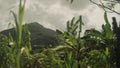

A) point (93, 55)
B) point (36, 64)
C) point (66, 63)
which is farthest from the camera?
point (93, 55)

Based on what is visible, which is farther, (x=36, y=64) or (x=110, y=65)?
(x=110, y=65)

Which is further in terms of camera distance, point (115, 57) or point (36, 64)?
point (115, 57)

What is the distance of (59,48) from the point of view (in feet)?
10.2

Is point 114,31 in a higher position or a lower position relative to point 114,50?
higher

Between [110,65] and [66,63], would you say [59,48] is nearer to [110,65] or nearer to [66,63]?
[110,65]

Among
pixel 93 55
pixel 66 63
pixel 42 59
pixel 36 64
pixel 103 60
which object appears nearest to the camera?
pixel 66 63

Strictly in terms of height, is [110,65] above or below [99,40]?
below

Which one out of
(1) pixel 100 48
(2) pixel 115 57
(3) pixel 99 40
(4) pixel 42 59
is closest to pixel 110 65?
Answer: (2) pixel 115 57

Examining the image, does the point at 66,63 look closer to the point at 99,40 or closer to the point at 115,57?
the point at 115,57

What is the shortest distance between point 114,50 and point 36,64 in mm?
1058

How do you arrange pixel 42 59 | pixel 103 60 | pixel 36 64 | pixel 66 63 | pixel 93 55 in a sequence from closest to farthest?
1. pixel 66 63
2. pixel 36 64
3. pixel 103 60
4. pixel 42 59
5. pixel 93 55

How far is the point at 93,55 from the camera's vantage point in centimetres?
348

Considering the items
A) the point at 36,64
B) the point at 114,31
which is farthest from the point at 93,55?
the point at 36,64

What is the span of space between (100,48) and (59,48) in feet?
1.85
